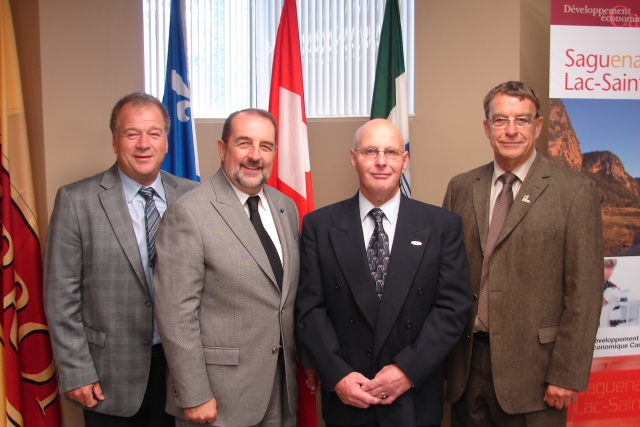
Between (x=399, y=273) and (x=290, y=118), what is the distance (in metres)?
1.75

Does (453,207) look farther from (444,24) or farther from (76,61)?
(76,61)

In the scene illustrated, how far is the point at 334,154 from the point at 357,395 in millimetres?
2221

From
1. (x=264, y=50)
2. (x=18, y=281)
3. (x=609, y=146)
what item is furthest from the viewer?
(x=264, y=50)

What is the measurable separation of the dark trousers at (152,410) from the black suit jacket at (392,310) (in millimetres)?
691

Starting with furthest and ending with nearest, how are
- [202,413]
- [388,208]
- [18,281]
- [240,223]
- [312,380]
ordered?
[18,281] → [312,380] → [388,208] → [240,223] → [202,413]

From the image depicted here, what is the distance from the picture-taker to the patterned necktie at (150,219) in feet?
6.76

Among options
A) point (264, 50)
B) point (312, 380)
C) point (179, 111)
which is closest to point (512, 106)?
point (312, 380)

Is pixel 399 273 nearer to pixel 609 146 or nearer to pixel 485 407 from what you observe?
pixel 485 407

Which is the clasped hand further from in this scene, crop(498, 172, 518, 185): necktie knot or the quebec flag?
the quebec flag

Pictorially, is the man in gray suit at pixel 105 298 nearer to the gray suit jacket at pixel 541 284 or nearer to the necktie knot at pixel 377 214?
the necktie knot at pixel 377 214

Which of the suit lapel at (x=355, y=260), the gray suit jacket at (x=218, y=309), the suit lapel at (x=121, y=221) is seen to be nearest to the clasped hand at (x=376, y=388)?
the suit lapel at (x=355, y=260)

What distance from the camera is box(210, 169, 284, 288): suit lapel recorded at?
72.8 inches

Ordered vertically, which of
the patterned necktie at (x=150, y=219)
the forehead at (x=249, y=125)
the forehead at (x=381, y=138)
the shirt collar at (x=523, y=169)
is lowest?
the patterned necktie at (x=150, y=219)

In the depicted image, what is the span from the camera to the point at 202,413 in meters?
1.75
